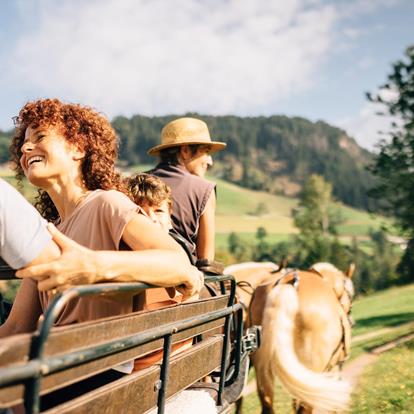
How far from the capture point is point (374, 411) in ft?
22.1

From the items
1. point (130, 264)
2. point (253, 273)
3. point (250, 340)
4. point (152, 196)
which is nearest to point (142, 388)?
point (130, 264)

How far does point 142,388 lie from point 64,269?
0.49 metres

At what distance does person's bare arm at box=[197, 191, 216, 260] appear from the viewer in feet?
13.5

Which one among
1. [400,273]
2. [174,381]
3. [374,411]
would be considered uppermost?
[174,381]

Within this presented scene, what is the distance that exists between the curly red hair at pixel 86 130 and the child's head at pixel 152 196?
84 cm

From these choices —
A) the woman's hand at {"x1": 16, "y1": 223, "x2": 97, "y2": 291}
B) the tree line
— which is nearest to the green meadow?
the tree line

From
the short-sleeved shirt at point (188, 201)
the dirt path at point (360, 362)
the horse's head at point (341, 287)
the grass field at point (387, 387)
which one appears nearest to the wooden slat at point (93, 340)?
the short-sleeved shirt at point (188, 201)

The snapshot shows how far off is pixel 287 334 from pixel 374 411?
2390mm

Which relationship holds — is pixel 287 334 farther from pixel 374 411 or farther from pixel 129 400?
pixel 129 400

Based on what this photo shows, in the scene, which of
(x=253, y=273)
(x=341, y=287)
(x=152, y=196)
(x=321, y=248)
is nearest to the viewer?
(x=152, y=196)

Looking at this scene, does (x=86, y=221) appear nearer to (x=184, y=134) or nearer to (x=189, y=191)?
(x=189, y=191)

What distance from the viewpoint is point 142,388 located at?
189cm

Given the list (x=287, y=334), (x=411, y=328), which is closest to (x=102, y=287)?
(x=287, y=334)

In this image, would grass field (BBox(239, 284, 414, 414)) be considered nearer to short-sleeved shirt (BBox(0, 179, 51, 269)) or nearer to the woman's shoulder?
the woman's shoulder
